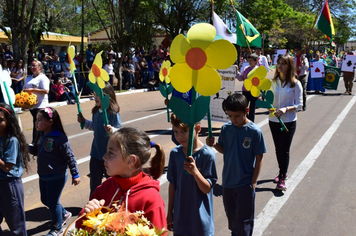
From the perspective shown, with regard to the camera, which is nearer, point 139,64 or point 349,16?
point 139,64

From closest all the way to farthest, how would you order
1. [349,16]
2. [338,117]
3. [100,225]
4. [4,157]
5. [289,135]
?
1. [100,225]
2. [4,157]
3. [289,135]
4. [338,117]
5. [349,16]

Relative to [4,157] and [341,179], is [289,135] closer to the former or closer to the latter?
[341,179]

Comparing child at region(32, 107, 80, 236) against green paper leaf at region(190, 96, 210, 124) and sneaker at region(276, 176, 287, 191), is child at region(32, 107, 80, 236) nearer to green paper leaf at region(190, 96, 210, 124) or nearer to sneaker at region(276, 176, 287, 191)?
green paper leaf at region(190, 96, 210, 124)

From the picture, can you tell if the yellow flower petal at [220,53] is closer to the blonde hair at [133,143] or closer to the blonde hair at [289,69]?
the blonde hair at [133,143]

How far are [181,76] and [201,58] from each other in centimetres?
16

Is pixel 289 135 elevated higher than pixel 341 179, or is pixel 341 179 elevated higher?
pixel 289 135

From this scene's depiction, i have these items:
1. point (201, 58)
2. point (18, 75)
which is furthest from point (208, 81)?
point (18, 75)

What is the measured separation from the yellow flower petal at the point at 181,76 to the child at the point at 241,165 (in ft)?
3.91

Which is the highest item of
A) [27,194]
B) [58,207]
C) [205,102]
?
[205,102]

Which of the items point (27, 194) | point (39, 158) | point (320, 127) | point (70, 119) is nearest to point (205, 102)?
point (39, 158)

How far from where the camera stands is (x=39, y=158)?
358 centimetres

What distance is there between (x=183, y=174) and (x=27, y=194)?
3.14 metres

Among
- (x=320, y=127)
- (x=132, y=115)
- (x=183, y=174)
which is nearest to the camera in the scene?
(x=183, y=174)

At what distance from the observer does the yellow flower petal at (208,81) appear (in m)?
1.92
